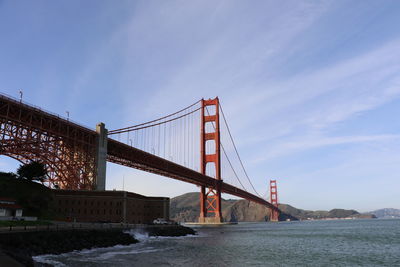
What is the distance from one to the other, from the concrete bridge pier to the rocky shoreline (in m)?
20.9

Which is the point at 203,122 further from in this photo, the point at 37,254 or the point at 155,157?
the point at 37,254

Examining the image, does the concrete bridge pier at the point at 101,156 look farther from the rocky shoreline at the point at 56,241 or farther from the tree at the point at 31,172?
the rocky shoreline at the point at 56,241

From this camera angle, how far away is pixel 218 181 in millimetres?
112562

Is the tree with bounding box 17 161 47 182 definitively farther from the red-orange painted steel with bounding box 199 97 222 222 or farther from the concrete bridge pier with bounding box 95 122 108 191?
the red-orange painted steel with bounding box 199 97 222 222

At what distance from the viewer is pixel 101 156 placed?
70.8 m

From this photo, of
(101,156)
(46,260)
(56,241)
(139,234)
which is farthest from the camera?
(101,156)

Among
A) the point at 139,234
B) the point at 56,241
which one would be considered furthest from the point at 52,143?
the point at 56,241

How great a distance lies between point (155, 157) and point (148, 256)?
53.0m

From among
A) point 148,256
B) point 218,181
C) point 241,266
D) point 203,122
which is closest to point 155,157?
point 218,181

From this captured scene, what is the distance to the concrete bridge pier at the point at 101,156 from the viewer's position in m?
69.2

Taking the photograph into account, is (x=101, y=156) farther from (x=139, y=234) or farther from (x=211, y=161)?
(x=211, y=161)

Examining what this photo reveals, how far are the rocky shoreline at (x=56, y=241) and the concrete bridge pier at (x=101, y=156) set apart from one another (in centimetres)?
2094

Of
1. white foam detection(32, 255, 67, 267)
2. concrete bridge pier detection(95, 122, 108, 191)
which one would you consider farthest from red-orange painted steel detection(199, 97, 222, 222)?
white foam detection(32, 255, 67, 267)

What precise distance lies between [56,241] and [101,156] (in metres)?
35.4
